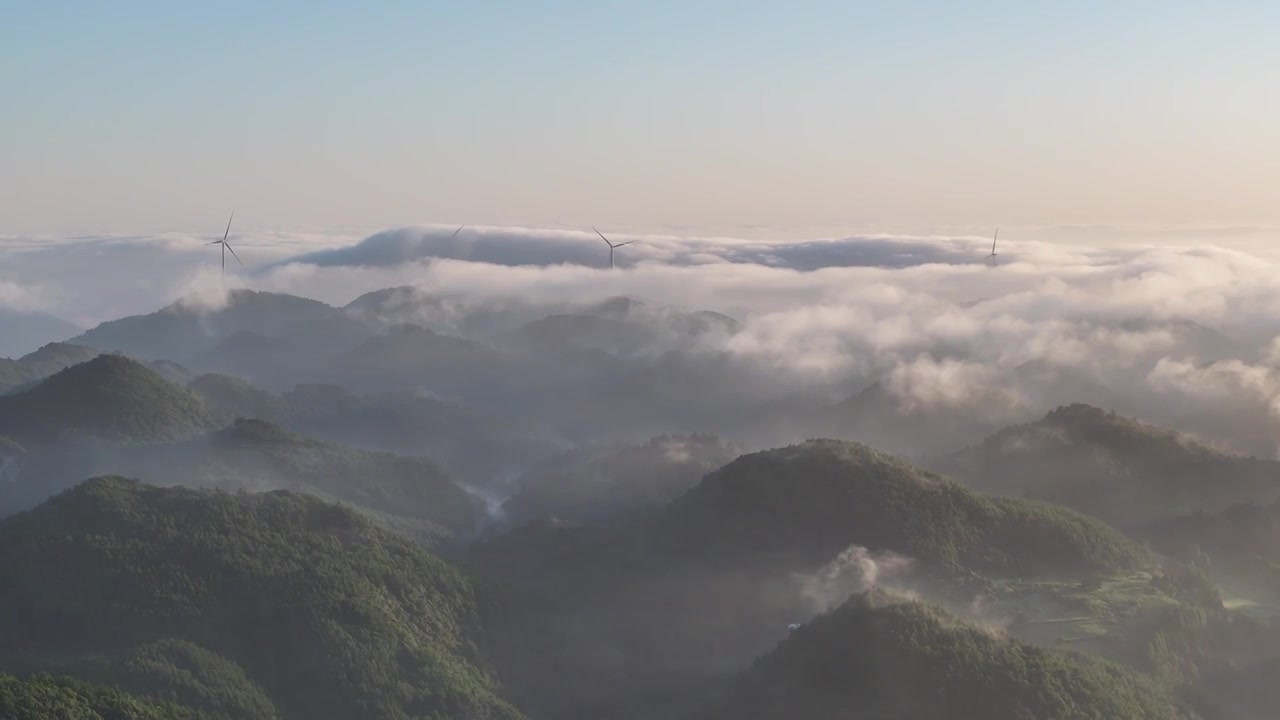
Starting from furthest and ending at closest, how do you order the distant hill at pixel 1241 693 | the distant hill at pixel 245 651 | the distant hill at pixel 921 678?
1. the distant hill at pixel 1241 693
2. the distant hill at pixel 245 651
3. the distant hill at pixel 921 678

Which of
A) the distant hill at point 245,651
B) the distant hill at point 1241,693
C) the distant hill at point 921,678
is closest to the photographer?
the distant hill at point 921,678

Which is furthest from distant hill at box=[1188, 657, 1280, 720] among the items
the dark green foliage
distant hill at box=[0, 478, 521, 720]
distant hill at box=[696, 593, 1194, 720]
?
the dark green foliage

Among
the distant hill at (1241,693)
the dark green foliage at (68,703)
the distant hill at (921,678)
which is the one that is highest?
the dark green foliage at (68,703)

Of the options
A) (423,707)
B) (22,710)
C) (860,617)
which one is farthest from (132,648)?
(860,617)

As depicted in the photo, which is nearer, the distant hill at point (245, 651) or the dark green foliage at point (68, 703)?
the dark green foliage at point (68, 703)

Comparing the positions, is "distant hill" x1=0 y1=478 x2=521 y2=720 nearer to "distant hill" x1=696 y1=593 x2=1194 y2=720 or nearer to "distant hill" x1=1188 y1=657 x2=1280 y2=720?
A: "distant hill" x1=696 y1=593 x2=1194 y2=720

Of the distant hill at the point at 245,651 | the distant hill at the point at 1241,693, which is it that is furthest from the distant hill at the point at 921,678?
the distant hill at the point at 245,651

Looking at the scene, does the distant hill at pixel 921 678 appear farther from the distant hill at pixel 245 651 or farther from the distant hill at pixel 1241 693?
the distant hill at pixel 245 651

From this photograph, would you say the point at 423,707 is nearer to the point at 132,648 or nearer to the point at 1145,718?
the point at 132,648
